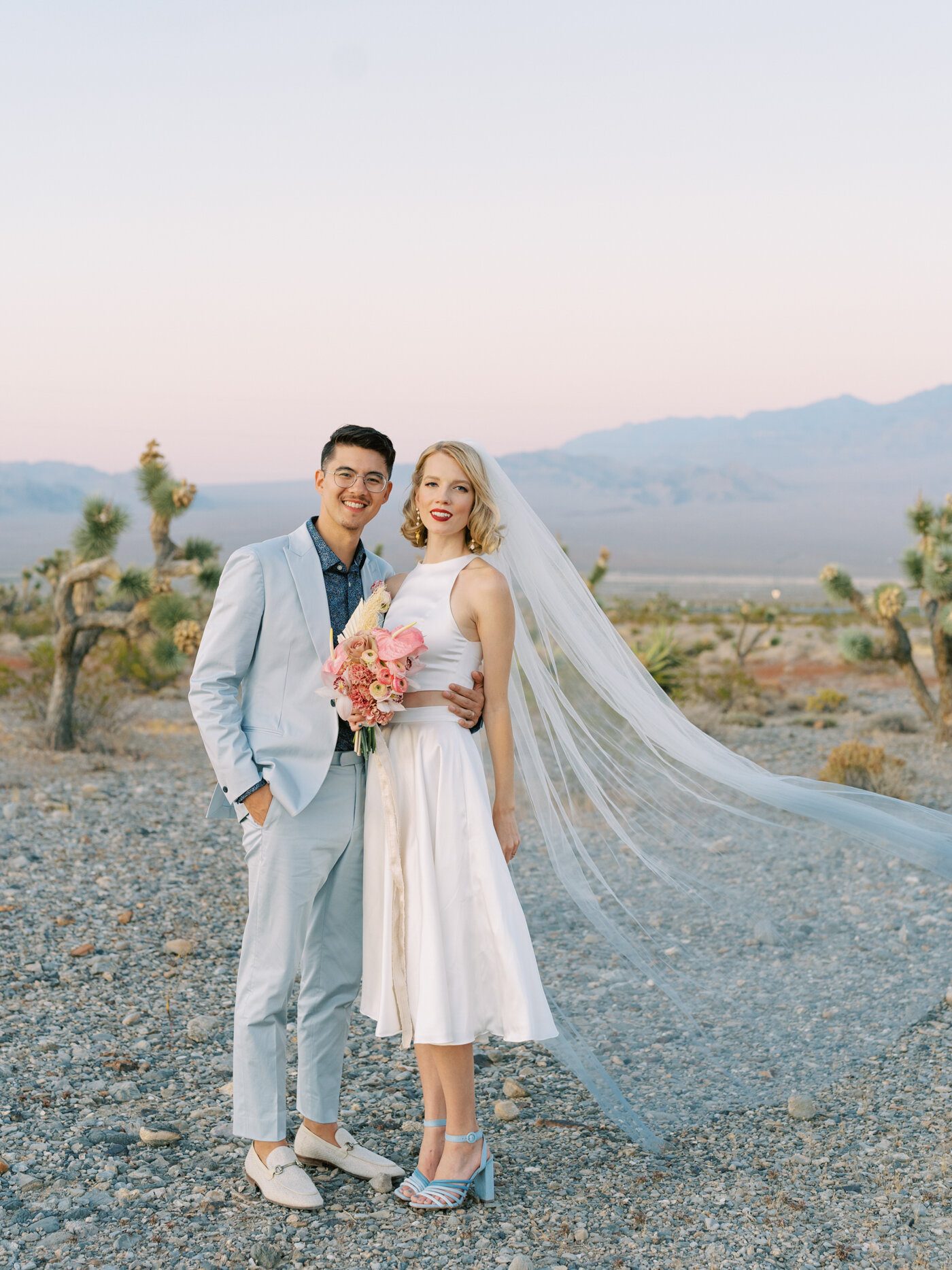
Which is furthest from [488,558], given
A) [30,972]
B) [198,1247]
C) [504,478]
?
[30,972]

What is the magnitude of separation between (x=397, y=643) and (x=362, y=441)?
2.28 ft

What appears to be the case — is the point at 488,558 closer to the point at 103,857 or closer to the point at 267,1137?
the point at 267,1137

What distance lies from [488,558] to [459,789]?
2.95 ft

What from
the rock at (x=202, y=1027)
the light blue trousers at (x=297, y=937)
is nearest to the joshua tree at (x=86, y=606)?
the rock at (x=202, y=1027)

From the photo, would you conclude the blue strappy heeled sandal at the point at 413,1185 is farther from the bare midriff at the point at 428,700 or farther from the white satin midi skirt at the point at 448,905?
the bare midriff at the point at 428,700

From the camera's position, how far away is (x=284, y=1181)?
3.20 meters

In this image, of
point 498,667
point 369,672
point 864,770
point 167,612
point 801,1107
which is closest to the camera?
point 369,672

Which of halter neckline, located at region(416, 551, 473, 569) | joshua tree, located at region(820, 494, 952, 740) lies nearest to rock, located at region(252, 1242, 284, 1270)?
halter neckline, located at region(416, 551, 473, 569)

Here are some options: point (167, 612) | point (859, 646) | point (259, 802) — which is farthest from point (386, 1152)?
point (859, 646)

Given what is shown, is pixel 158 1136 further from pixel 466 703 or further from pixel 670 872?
pixel 670 872

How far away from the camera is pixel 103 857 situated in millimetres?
7031

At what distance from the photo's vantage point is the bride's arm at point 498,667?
3.24m

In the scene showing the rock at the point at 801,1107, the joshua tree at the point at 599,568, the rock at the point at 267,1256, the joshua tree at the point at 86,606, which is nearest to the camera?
the rock at the point at 267,1256

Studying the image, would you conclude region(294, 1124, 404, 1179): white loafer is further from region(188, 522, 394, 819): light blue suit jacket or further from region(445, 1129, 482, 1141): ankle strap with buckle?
region(188, 522, 394, 819): light blue suit jacket
